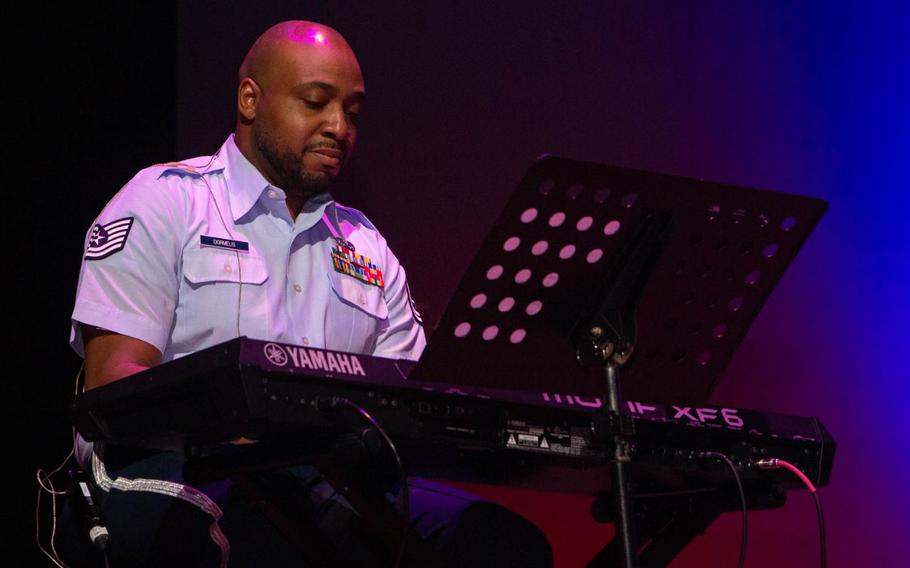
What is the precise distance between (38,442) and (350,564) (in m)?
1.14

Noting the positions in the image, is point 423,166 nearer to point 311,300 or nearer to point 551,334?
point 311,300

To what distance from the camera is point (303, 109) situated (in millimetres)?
2666

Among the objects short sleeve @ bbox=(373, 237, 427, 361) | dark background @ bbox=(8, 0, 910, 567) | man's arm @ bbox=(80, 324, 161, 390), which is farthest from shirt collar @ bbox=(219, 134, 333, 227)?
dark background @ bbox=(8, 0, 910, 567)

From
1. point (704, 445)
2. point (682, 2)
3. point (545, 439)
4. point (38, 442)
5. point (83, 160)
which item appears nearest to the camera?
point (545, 439)

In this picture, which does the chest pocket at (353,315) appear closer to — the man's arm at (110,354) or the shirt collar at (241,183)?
the shirt collar at (241,183)

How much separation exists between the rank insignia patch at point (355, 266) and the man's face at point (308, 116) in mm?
163

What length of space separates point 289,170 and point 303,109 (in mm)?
145

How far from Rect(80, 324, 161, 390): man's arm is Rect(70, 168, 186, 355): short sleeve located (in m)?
0.02

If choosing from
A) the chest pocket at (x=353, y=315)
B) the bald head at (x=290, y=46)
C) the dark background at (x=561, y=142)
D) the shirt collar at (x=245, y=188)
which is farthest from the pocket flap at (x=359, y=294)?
the dark background at (x=561, y=142)

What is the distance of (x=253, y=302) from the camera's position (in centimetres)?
244

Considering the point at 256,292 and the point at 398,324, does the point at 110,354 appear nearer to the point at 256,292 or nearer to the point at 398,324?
the point at 256,292

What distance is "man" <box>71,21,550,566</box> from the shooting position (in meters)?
2.04

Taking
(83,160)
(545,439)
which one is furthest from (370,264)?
(545,439)

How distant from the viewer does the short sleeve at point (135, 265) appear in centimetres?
218
